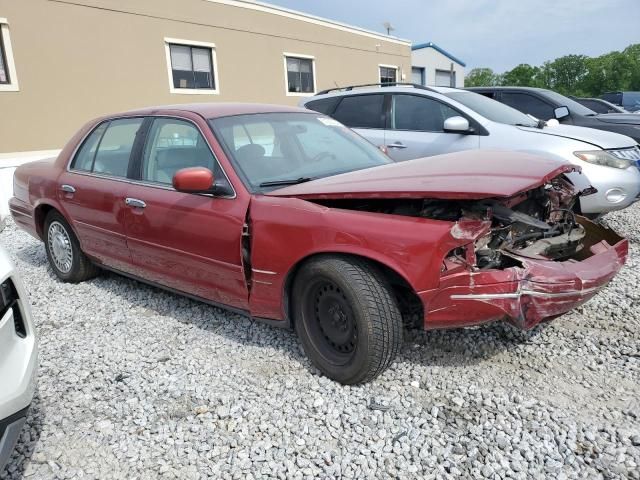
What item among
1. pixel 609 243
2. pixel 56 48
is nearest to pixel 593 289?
pixel 609 243

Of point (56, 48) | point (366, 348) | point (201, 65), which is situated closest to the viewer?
point (366, 348)

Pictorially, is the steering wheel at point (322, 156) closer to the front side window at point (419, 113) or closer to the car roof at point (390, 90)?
the front side window at point (419, 113)

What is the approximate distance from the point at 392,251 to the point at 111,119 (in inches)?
118

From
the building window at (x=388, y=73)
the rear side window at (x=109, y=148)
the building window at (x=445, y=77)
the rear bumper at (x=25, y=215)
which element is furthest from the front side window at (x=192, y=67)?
the building window at (x=445, y=77)

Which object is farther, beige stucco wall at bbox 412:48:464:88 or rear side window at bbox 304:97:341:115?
beige stucco wall at bbox 412:48:464:88

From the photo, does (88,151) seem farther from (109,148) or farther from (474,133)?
(474,133)

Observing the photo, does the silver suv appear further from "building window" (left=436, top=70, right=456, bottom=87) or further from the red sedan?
"building window" (left=436, top=70, right=456, bottom=87)

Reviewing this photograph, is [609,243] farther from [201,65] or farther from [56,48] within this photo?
[201,65]

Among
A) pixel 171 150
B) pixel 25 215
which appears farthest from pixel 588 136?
pixel 25 215

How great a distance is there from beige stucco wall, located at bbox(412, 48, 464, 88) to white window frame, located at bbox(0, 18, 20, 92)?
2318 centimetres

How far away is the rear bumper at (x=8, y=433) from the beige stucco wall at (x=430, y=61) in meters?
30.4

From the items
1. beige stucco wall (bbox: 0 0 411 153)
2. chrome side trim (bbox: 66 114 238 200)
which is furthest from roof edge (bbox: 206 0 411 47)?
chrome side trim (bbox: 66 114 238 200)

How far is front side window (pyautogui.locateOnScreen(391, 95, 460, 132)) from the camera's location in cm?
603

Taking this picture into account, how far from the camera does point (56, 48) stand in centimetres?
1203
